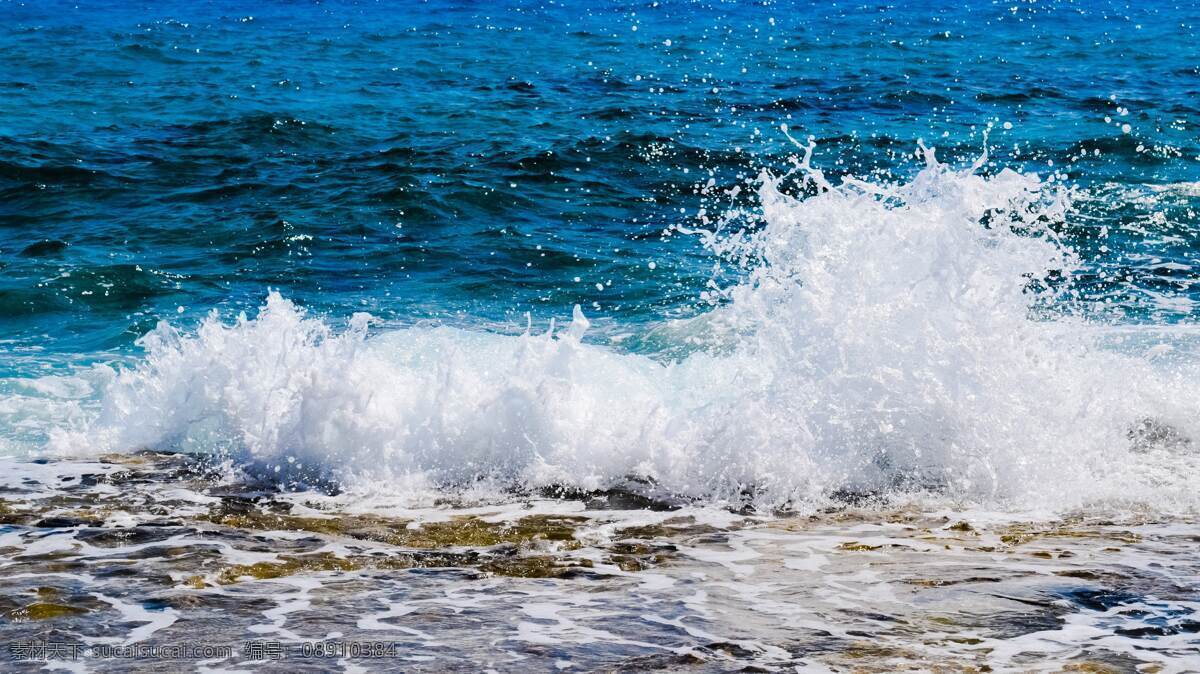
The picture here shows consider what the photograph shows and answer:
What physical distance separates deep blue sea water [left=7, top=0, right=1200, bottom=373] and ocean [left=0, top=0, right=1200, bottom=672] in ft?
0.25

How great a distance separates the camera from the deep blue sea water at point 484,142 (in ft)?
35.2

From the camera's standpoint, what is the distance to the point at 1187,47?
22.2 meters

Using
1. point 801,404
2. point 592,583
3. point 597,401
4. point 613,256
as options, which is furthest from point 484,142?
point 592,583

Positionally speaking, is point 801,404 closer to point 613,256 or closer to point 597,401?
point 597,401

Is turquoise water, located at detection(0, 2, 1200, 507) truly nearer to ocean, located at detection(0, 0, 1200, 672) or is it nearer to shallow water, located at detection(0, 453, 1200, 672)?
ocean, located at detection(0, 0, 1200, 672)

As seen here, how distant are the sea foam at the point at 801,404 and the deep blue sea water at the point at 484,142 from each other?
8.08ft

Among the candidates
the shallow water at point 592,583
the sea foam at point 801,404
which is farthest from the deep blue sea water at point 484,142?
the shallow water at point 592,583

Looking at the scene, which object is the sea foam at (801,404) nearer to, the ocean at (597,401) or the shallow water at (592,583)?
the ocean at (597,401)

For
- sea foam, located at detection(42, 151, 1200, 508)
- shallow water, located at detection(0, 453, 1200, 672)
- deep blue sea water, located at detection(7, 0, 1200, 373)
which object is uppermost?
deep blue sea water, located at detection(7, 0, 1200, 373)

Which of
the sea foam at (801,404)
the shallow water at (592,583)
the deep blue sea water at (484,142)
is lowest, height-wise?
the shallow water at (592,583)

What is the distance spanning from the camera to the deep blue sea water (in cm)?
1073

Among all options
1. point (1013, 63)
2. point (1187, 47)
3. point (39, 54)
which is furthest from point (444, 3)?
point (1187, 47)

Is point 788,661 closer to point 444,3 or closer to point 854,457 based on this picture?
point 854,457

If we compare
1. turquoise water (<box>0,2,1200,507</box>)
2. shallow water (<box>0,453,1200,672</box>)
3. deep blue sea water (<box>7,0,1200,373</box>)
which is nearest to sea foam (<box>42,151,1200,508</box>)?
turquoise water (<box>0,2,1200,507</box>)
